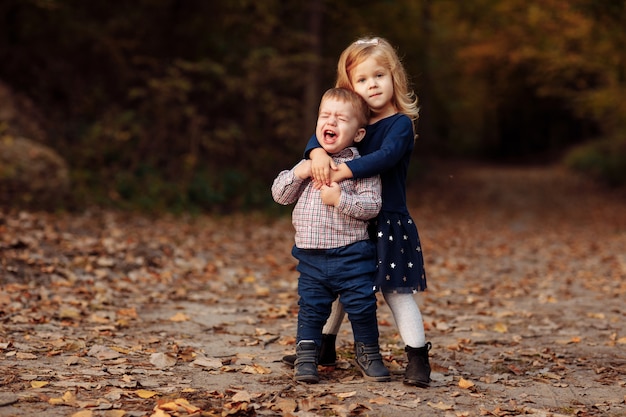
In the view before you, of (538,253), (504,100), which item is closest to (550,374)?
(538,253)

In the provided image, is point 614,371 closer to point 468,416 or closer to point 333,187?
point 468,416

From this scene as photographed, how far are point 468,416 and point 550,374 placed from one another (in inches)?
42.1

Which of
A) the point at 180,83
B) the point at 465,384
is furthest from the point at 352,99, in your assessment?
the point at 180,83

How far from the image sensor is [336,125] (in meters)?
3.69

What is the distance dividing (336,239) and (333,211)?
0.48 ft

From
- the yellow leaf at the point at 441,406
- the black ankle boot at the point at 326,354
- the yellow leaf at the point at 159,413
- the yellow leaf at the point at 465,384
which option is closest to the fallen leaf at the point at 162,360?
the black ankle boot at the point at 326,354

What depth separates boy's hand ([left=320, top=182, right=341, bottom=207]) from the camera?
360 centimetres

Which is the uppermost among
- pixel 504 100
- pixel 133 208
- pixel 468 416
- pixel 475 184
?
pixel 504 100

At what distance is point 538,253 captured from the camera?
10.5 m

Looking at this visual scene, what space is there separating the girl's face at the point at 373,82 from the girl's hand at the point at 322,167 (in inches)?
15.4

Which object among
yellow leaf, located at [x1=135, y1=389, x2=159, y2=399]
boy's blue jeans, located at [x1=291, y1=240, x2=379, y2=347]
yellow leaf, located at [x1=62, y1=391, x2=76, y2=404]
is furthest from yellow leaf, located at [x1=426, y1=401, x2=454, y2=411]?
yellow leaf, located at [x1=62, y1=391, x2=76, y2=404]

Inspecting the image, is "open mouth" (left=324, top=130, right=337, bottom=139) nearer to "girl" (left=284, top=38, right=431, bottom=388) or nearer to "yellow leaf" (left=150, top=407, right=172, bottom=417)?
"girl" (left=284, top=38, right=431, bottom=388)

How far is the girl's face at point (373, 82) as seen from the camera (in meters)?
3.76

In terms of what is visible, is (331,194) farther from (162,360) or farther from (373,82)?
(162,360)
